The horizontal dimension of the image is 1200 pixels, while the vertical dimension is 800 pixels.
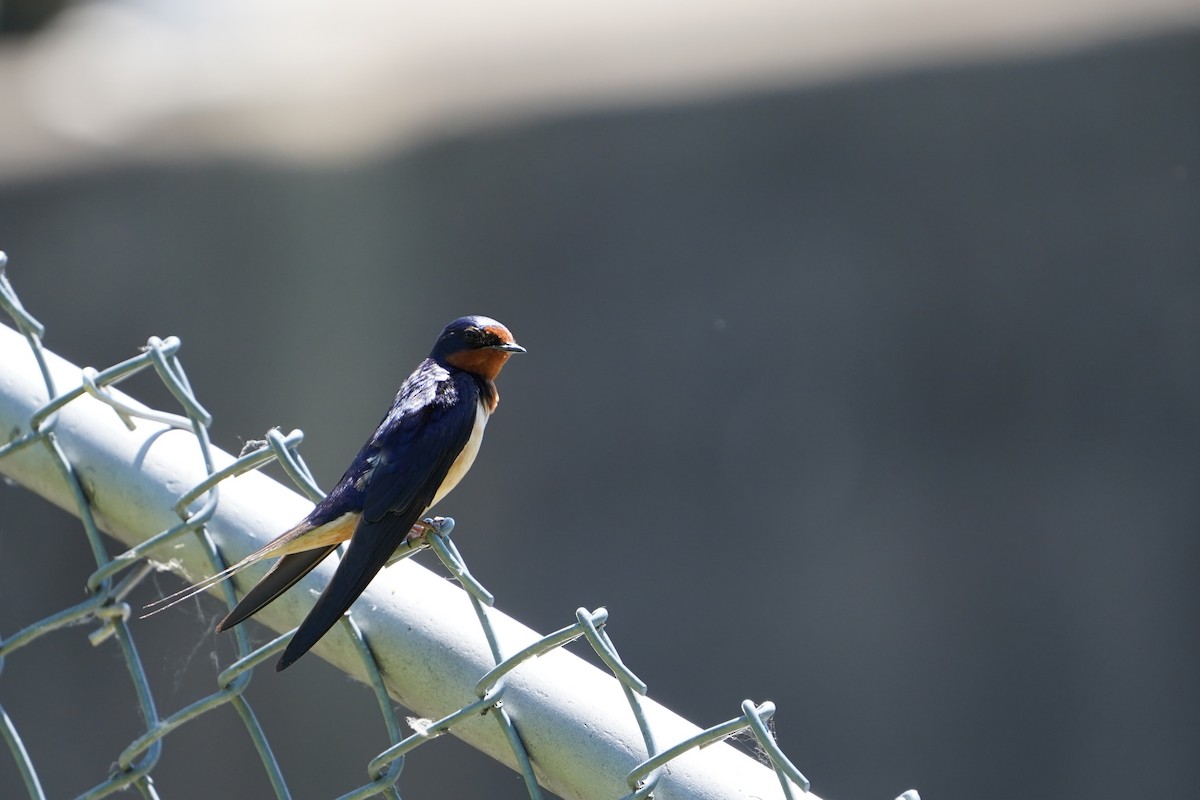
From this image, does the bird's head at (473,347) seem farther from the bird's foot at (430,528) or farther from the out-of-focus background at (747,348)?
the out-of-focus background at (747,348)

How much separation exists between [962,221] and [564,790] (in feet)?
8.96

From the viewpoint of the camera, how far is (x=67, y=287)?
12.3ft

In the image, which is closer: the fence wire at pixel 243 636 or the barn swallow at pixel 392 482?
the fence wire at pixel 243 636

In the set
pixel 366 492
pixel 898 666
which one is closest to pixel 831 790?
pixel 898 666

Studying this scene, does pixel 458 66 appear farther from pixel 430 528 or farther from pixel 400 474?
pixel 430 528

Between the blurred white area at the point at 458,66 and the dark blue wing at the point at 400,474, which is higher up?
the blurred white area at the point at 458,66

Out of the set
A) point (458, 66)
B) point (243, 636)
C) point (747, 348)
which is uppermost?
point (458, 66)

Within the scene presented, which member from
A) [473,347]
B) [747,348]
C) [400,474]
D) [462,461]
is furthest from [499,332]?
[747,348]

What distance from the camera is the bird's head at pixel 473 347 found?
1.67 metres

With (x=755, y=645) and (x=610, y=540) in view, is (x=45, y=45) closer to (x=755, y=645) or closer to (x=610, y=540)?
(x=610, y=540)

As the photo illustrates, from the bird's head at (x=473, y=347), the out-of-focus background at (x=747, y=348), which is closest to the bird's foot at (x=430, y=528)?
the bird's head at (x=473, y=347)

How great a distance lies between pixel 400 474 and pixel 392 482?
38 mm

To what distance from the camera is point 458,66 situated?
12.6 feet

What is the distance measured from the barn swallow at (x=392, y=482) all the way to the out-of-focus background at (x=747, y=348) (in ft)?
5.72
